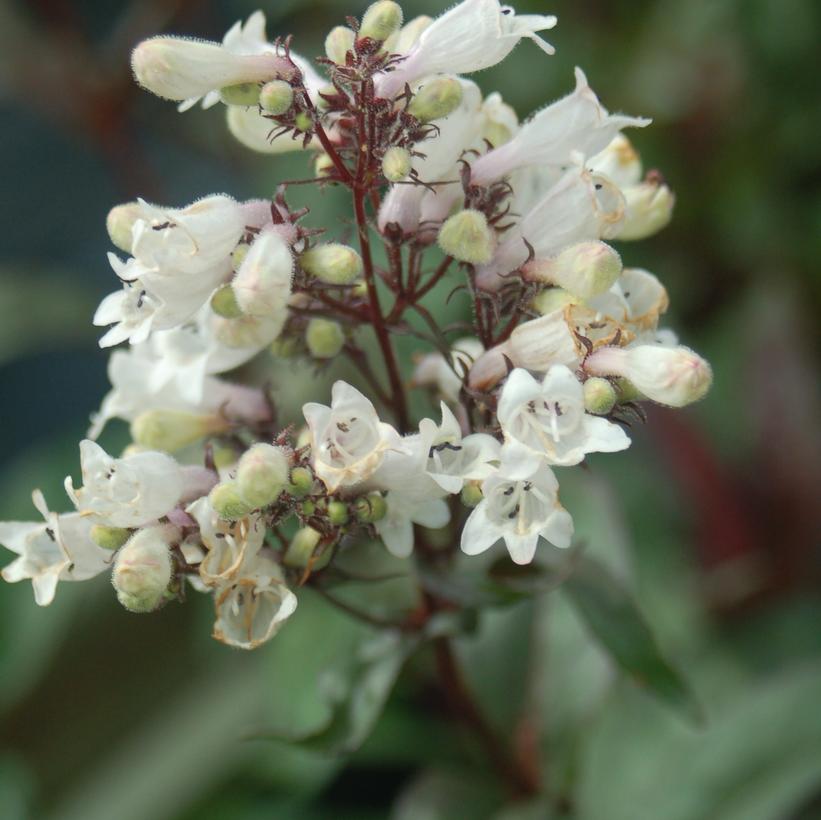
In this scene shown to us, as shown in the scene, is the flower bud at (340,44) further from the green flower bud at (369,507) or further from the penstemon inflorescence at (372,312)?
the green flower bud at (369,507)

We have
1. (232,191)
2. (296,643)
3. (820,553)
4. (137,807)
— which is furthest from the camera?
(232,191)

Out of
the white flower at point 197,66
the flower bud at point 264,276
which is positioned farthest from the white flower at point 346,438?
the white flower at point 197,66

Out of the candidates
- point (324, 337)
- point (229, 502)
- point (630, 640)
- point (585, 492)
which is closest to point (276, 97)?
point (324, 337)

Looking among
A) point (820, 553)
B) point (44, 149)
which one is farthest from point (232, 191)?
point (820, 553)

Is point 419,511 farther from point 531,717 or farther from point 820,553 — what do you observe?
point 820,553

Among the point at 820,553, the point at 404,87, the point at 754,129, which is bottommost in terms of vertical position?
the point at 820,553

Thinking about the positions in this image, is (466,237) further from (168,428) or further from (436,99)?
(168,428)

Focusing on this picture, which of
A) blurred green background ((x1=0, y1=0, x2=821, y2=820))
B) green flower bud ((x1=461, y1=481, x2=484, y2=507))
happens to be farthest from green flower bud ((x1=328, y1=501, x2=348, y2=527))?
blurred green background ((x1=0, y1=0, x2=821, y2=820))
